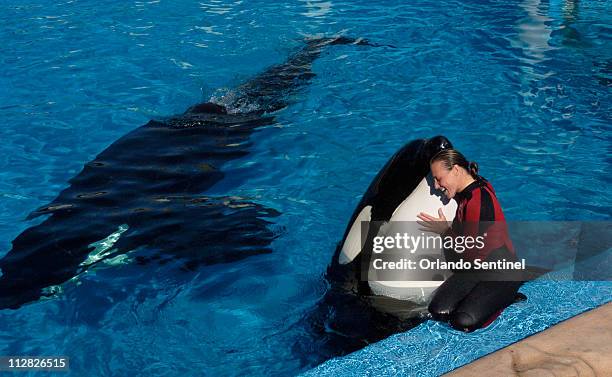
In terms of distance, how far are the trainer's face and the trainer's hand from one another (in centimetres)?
19

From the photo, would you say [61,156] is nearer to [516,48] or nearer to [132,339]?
[132,339]

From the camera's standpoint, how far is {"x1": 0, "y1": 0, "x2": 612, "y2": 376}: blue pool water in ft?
17.1

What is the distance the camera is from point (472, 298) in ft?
14.8

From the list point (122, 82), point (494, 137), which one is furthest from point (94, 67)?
point (494, 137)

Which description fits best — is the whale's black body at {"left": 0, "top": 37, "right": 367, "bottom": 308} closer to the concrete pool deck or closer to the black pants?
the black pants

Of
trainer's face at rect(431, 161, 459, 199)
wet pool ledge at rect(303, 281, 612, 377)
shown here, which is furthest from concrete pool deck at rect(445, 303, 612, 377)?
trainer's face at rect(431, 161, 459, 199)

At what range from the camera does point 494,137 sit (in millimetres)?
8055

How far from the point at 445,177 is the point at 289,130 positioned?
4339 millimetres

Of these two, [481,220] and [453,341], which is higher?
[481,220]

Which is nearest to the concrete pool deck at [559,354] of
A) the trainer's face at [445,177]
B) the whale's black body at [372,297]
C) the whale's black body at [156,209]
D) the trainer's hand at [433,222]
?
the whale's black body at [372,297]

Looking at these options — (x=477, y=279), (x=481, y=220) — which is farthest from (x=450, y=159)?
(x=477, y=279)

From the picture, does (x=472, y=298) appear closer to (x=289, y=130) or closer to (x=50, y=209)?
(x=50, y=209)

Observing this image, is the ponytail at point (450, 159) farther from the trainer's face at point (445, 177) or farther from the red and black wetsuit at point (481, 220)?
the red and black wetsuit at point (481, 220)

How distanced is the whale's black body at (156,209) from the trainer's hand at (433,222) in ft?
6.80
